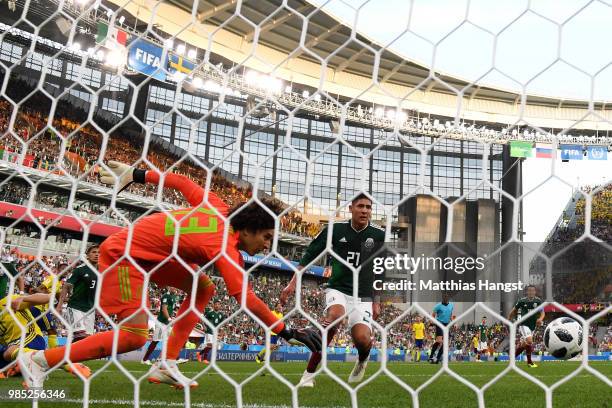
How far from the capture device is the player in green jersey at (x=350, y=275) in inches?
172

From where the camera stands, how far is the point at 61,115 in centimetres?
2533

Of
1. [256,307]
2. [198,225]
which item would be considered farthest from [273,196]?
[256,307]

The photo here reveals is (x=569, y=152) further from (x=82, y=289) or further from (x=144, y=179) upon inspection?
(x=144, y=179)

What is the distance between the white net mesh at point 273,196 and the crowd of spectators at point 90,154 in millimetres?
162

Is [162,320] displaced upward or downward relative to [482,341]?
upward

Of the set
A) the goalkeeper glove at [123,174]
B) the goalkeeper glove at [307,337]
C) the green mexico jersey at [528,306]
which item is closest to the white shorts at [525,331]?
the green mexico jersey at [528,306]

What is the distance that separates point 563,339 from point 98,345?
5.45m

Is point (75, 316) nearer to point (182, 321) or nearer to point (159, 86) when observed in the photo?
point (182, 321)

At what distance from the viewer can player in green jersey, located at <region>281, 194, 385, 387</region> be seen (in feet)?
14.3

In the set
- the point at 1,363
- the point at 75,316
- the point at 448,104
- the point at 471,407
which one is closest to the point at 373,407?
the point at 471,407

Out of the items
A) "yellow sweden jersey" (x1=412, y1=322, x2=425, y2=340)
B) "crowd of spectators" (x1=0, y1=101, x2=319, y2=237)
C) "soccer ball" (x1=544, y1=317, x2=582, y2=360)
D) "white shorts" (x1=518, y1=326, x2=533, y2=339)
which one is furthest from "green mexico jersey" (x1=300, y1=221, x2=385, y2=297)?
"yellow sweden jersey" (x1=412, y1=322, x2=425, y2=340)

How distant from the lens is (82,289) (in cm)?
690

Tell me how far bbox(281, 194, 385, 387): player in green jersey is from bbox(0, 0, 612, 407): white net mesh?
35 mm

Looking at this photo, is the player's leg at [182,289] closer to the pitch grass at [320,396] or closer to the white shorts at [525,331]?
the pitch grass at [320,396]
